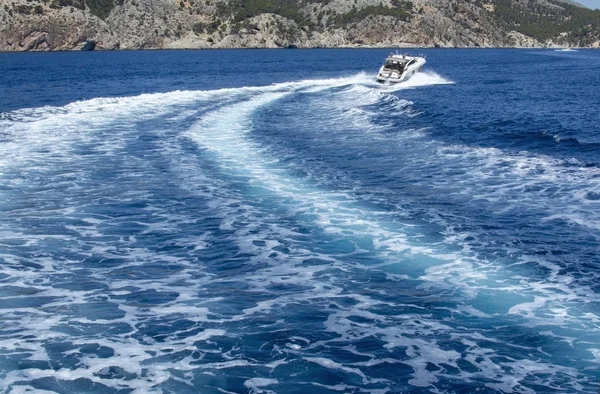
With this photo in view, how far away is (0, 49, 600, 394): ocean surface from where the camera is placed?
12195 mm

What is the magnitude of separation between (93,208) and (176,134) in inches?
613

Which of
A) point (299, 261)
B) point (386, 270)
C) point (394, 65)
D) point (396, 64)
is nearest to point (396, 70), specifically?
point (394, 65)

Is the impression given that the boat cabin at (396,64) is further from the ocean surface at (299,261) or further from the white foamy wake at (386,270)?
the white foamy wake at (386,270)

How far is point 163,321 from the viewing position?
14.0 meters

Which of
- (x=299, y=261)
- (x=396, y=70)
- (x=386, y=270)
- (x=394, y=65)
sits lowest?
(x=299, y=261)

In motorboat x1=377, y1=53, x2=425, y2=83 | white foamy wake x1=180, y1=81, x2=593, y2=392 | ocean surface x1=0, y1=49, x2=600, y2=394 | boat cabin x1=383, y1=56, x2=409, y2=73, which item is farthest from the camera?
boat cabin x1=383, y1=56, x2=409, y2=73

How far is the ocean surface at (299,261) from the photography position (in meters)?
12.2

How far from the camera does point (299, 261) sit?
17.6 meters

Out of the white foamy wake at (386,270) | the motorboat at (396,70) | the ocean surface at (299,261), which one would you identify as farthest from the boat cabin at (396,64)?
the white foamy wake at (386,270)

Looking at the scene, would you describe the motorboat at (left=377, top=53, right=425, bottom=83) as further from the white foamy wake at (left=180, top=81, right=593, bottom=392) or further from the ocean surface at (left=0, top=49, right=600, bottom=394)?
the white foamy wake at (left=180, top=81, right=593, bottom=392)

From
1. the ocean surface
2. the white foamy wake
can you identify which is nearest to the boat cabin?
the ocean surface

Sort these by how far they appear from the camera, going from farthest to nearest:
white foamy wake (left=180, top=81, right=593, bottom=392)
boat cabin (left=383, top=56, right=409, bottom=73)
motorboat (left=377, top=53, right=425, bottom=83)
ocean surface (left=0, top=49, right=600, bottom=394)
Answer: boat cabin (left=383, top=56, right=409, bottom=73) → motorboat (left=377, top=53, right=425, bottom=83) → white foamy wake (left=180, top=81, right=593, bottom=392) → ocean surface (left=0, top=49, right=600, bottom=394)

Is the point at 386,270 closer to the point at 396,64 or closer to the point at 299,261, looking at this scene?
the point at 299,261

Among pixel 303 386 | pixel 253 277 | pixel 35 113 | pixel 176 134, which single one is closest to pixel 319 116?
pixel 176 134
